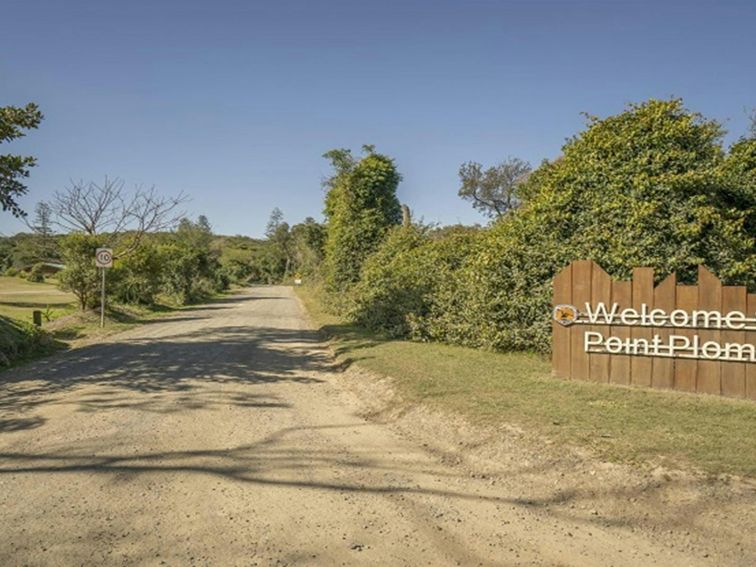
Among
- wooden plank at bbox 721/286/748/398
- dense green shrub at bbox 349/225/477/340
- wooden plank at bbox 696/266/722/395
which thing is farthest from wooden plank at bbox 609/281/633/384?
dense green shrub at bbox 349/225/477/340

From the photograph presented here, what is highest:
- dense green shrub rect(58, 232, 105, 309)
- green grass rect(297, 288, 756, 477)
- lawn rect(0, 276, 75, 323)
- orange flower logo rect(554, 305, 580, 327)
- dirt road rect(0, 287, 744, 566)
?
dense green shrub rect(58, 232, 105, 309)

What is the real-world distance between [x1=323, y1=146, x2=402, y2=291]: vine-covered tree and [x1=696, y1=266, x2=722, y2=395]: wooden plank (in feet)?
55.4

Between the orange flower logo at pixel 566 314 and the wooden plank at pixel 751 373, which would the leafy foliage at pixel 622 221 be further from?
the wooden plank at pixel 751 373

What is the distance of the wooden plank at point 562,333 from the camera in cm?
869

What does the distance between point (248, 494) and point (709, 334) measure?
253 inches

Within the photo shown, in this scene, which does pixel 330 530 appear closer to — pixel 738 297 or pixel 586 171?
pixel 738 297

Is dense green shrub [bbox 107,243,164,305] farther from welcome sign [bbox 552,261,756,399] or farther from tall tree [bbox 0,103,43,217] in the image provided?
welcome sign [bbox 552,261,756,399]

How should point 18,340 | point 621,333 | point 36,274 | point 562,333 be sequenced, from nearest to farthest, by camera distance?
1. point 621,333
2. point 562,333
3. point 18,340
4. point 36,274

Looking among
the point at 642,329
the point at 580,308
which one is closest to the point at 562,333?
the point at 580,308

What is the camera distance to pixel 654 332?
7.92m

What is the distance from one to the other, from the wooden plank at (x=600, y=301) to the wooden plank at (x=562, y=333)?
36cm

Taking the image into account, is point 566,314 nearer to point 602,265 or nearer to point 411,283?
point 602,265

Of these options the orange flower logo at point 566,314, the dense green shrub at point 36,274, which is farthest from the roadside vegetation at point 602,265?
the dense green shrub at point 36,274

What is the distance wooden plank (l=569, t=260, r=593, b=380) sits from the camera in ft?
27.9
